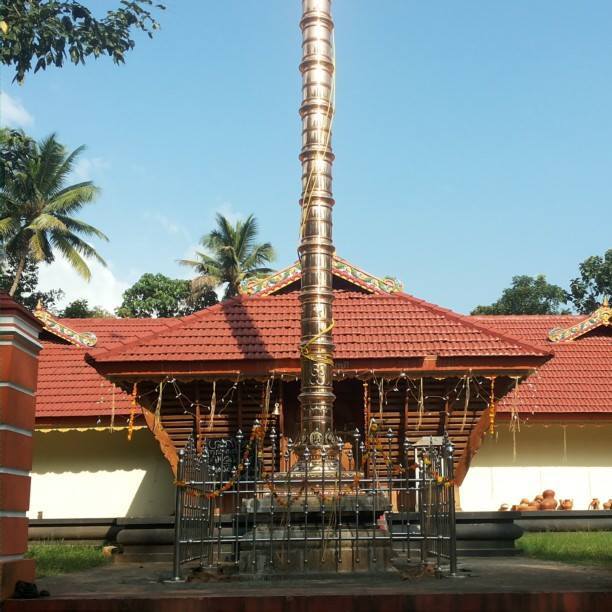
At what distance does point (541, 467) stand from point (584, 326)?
334 cm

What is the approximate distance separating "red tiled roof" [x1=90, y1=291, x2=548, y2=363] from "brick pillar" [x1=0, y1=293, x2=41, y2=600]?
6033 mm

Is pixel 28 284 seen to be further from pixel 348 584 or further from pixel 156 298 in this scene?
pixel 348 584

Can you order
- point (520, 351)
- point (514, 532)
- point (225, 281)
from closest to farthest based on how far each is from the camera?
point (514, 532) < point (520, 351) < point (225, 281)

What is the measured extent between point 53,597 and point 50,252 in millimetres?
23694

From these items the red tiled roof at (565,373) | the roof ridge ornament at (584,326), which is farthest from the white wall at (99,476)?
the roof ridge ornament at (584,326)

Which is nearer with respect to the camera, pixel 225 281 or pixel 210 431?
pixel 210 431

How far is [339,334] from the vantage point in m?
13.4

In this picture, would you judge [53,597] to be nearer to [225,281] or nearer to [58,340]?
[58,340]

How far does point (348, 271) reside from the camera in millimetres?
14922

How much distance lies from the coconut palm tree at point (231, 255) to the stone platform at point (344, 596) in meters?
29.0

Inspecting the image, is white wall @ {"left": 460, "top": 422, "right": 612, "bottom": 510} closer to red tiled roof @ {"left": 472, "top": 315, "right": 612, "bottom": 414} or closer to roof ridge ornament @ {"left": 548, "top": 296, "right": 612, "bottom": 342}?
red tiled roof @ {"left": 472, "top": 315, "right": 612, "bottom": 414}

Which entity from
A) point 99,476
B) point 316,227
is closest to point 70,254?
point 99,476

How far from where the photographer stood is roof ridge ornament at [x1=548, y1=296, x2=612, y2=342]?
57.3ft

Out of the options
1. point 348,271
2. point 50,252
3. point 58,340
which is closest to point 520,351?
point 348,271
